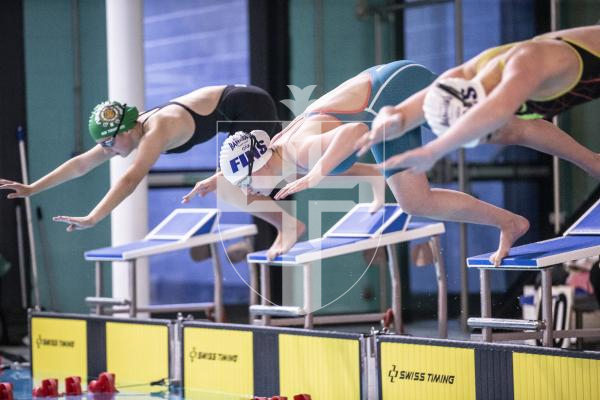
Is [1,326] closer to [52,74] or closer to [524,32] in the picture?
[52,74]

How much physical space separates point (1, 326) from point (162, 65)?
2.91 m

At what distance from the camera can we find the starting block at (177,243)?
25.3 ft

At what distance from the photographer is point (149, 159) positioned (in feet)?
20.2

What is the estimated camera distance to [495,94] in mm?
3443

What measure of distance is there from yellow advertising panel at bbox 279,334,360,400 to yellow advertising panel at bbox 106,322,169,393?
3.74ft

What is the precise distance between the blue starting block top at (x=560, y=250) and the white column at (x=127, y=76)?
409 centimetres

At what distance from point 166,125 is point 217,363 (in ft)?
4.94

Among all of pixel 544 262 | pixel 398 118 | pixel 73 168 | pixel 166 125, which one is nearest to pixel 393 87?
pixel 544 262

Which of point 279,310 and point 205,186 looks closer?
point 205,186

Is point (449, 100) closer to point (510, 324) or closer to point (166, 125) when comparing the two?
point (510, 324)

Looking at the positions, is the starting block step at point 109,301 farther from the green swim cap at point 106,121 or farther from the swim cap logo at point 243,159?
the swim cap logo at point 243,159

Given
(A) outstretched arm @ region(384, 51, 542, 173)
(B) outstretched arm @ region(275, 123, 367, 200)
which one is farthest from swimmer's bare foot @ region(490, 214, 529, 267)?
(A) outstretched arm @ region(384, 51, 542, 173)

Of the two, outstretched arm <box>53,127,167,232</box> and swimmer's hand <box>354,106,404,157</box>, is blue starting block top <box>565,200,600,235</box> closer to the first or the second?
swimmer's hand <box>354,106,404,157</box>

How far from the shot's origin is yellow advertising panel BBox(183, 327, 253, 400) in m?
6.42
